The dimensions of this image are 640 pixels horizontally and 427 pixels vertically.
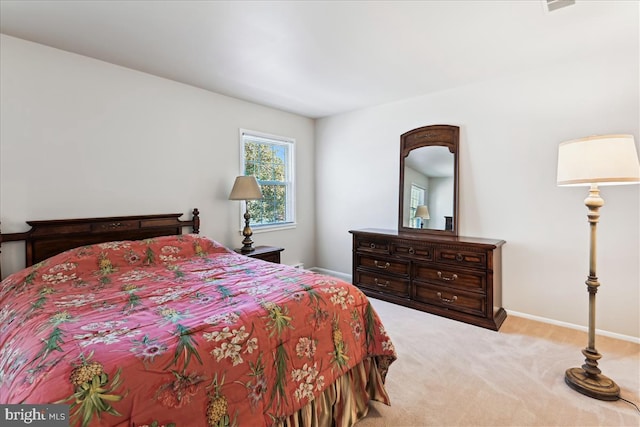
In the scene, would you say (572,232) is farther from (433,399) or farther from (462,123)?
(433,399)

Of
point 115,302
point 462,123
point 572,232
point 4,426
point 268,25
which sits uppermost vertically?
point 268,25

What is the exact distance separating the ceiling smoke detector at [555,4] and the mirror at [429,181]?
1503mm

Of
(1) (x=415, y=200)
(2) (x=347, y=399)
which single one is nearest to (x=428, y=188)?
(1) (x=415, y=200)

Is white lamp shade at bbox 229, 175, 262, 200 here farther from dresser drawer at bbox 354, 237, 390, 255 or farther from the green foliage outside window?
dresser drawer at bbox 354, 237, 390, 255

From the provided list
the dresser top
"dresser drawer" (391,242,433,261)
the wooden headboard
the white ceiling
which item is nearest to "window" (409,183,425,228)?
the dresser top

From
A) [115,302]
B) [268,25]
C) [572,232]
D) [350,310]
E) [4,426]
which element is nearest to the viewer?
[4,426]

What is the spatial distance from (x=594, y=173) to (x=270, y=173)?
136 inches

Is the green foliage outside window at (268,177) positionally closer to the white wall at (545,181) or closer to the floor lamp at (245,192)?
the floor lamp at (245,192)

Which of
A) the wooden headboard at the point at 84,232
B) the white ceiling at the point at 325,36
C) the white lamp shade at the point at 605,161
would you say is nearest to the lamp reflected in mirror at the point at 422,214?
the white ceiling at the point at 325,36

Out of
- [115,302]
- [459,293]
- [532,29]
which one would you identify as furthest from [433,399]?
[532,29]

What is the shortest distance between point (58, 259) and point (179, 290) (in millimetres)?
1124

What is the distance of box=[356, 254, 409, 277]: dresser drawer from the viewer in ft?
11.4

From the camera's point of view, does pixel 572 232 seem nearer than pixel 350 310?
No

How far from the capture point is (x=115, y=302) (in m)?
1.63
